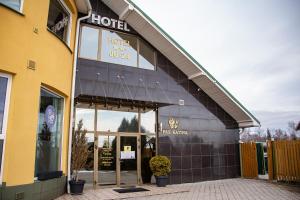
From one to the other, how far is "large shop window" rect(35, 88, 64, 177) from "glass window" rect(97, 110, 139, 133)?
94.3 inches

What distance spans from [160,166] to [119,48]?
5.67 metres

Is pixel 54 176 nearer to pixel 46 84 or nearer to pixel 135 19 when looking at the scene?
pixel 46 84

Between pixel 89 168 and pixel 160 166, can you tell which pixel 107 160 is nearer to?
pixel 89 168

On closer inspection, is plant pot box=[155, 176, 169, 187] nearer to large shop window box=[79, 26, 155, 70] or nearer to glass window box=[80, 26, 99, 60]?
large shop window box=[79, 26, 155, 70]

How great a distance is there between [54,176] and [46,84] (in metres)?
2.92

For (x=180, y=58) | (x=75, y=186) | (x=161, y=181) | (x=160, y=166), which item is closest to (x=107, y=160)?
(x=75, y=186)

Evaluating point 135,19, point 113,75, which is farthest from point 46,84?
point 135,19

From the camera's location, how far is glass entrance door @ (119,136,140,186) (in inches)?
467

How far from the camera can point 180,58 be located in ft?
44.5

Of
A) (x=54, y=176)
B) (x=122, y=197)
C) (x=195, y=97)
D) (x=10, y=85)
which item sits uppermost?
(x=195, y=97)

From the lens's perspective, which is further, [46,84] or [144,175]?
[144,175]

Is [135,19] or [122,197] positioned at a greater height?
[135,19]

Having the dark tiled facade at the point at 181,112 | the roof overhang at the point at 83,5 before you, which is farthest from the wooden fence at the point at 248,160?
the roof overhang at the point at 83,5

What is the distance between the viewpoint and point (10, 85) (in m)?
7.09
